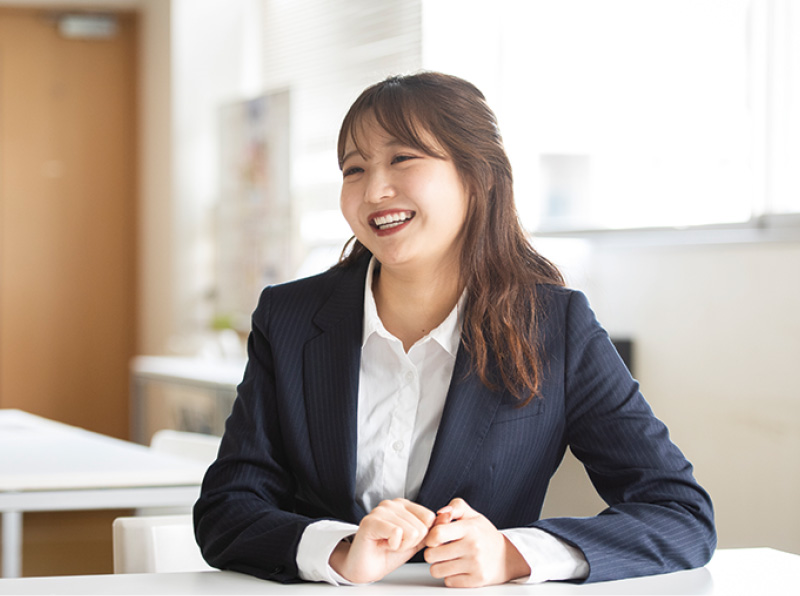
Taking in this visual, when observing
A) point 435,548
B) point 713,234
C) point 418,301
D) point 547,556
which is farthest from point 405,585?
point 713,234

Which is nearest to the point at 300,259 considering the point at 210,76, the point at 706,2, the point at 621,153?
the point at 210,76

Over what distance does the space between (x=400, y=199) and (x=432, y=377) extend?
0.93 feet

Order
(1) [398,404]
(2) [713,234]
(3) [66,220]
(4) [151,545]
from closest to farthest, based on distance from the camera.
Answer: (1) [398,404], (4) [151,545], (2) [713,234], (3) [66,220]

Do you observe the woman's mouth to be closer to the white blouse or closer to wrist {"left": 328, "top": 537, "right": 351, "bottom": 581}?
the white blouse

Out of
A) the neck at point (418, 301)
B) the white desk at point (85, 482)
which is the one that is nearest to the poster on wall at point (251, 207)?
the white desk at point (85, 482)

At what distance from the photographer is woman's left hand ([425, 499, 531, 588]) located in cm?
117

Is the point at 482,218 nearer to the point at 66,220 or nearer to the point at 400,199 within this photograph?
the point at 400,199

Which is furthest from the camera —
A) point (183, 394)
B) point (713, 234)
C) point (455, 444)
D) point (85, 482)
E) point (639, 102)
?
point (183, 394)

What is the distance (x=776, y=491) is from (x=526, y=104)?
1.77 metres

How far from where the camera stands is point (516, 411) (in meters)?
1.46

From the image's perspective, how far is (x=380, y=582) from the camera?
1.19 m

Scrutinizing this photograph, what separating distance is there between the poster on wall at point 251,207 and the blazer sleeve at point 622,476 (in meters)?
3.73

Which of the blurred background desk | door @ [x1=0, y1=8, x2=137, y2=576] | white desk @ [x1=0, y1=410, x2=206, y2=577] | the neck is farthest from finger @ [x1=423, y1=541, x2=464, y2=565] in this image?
door @ [x1=0, y1=8, x2=137, y2=576]

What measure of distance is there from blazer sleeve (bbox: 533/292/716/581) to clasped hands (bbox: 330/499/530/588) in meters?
0.10
